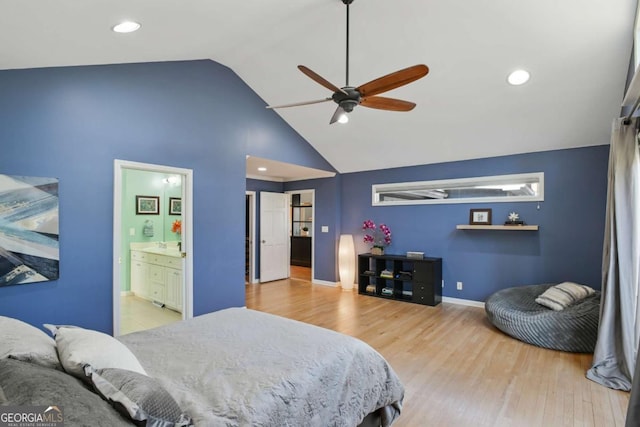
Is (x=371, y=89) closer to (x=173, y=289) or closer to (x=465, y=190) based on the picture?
(x=465, y=190)

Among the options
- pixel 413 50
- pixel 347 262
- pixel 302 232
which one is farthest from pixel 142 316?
pixel 302 232

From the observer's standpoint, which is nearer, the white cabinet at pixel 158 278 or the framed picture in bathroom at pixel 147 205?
the white cabinet at pixel 158 278

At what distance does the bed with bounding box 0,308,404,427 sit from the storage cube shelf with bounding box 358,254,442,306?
3.41 metres

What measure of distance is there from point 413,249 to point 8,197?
5340mm

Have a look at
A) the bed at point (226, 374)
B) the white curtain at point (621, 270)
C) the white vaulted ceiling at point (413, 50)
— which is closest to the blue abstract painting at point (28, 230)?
the white vaulted ceiling at point (413, 50)

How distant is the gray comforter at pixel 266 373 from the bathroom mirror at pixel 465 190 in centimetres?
393

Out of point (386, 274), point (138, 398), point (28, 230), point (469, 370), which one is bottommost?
point (469, 370)

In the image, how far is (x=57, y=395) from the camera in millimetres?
1021

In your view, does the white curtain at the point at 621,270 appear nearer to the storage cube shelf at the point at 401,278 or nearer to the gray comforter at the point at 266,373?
the gray comforter at the point at 266,373

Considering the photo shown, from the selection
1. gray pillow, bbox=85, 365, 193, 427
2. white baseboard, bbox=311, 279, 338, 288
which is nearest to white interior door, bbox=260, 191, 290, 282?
white baseboard, bbox=311, 279, 338, 288

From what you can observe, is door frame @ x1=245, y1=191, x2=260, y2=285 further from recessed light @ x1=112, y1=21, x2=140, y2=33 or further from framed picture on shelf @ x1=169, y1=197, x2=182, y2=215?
recessed light @ x1=112, y1=21, x2=140, y2=33

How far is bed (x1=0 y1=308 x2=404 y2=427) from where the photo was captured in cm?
121

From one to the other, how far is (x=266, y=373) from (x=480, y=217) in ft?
14.9

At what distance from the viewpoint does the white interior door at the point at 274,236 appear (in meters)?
7.06
